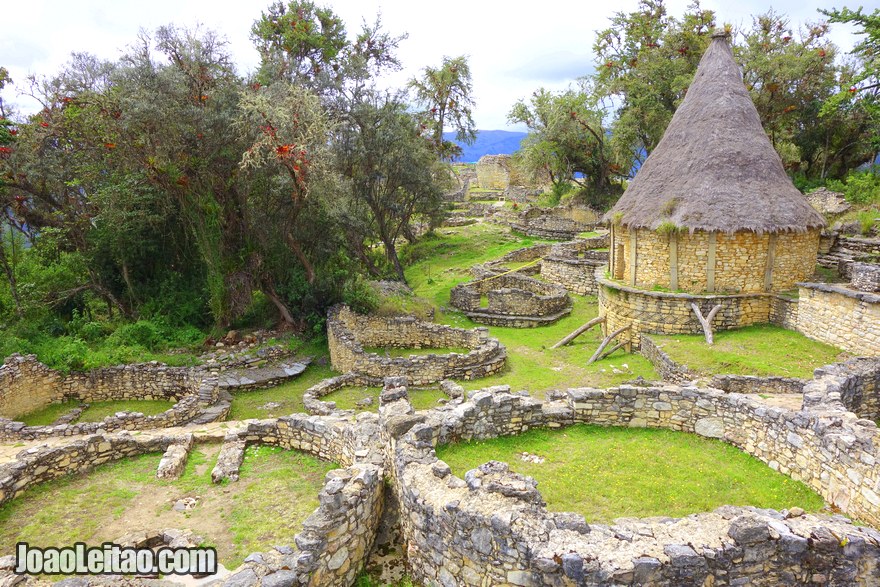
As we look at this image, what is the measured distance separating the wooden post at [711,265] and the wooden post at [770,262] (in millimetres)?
1694

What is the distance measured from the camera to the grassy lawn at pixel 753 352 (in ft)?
43.1

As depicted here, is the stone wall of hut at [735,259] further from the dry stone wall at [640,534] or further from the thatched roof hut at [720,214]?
the dry stone wall at [640,534]

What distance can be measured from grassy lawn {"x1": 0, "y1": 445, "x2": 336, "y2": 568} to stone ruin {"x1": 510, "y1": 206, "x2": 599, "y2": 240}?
1221 inches

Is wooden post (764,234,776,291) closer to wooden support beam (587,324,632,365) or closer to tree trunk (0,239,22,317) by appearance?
wooden support beam (587,324,632,365)

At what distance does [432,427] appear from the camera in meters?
7.98

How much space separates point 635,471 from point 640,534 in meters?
2.73

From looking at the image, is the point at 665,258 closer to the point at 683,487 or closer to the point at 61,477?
the point at 683,487

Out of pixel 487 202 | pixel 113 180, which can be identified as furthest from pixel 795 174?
pixel 113 180

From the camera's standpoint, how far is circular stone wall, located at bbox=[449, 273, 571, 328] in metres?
22.5

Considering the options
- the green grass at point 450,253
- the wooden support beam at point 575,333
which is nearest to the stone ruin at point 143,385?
the wooden support beam at point 575,333

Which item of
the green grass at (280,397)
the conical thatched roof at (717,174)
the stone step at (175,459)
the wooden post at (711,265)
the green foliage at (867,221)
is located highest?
the conical thatched roof at (717,174)

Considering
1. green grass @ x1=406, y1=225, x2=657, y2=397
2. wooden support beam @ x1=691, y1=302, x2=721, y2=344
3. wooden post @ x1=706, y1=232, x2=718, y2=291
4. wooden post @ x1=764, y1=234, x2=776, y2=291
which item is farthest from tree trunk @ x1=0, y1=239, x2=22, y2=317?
wooden post @ x1=764, y1=234, x2=776, y2=291

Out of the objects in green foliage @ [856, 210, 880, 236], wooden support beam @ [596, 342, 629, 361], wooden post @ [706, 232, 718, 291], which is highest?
green foliage @ [856, 210, 880, 236]

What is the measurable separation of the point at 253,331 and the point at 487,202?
37.8 m
